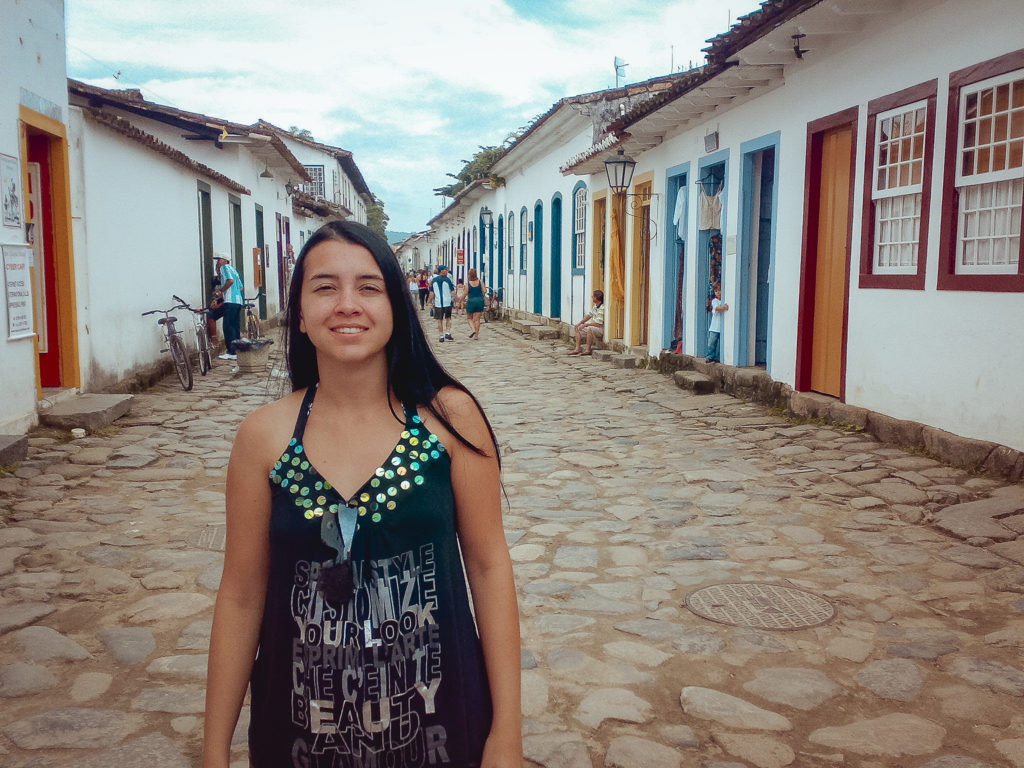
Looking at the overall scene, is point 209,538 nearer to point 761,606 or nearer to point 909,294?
point 761,606

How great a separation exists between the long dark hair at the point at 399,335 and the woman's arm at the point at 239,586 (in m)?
0.24

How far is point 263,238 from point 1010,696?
70.8 feet

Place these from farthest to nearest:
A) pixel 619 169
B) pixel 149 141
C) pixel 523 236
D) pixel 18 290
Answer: pixel 523 236
pixel 619 169
pixel 149 141
pixel 18 290

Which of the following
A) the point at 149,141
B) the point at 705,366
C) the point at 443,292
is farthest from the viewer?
the point at 443,292

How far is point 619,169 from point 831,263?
19.8ft

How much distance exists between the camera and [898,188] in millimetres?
7883

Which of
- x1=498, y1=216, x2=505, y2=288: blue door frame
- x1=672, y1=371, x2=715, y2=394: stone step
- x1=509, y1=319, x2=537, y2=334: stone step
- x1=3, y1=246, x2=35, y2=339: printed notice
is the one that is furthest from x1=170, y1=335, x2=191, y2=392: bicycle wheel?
x1=498, y1=216, x2=505, y2=288: blue door frame

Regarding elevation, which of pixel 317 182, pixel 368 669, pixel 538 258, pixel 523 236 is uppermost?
pixel 317 182

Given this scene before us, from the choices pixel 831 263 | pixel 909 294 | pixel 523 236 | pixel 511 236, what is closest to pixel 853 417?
pixel 909 294

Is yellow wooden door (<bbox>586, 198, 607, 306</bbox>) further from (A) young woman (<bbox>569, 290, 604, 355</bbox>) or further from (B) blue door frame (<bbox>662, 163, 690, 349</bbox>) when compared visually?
(B) blue door frame (<bbox>662, 163, 690, 349</bbox>)

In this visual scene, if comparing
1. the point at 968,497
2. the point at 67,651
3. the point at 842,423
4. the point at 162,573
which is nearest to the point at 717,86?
the point at 842,423

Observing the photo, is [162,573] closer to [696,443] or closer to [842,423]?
[696,443]

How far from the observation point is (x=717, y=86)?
10.7 m

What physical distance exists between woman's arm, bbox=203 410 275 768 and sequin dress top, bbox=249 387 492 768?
1.8 inches
